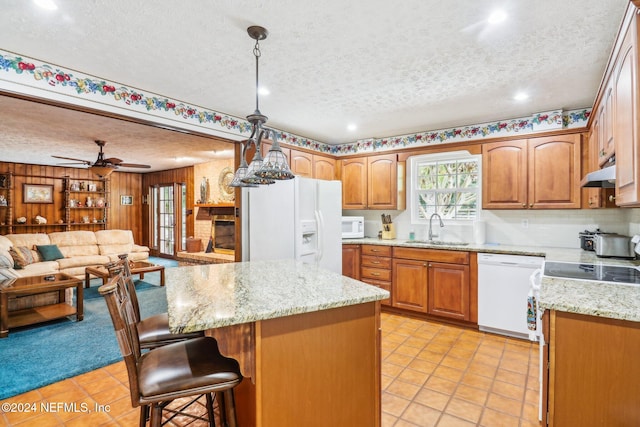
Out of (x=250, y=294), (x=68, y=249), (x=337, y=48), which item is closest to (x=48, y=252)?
(x=68, y=249)

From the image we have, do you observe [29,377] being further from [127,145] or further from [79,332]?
[127,145]

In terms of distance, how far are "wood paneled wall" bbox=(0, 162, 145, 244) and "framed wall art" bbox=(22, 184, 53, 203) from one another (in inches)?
2.9

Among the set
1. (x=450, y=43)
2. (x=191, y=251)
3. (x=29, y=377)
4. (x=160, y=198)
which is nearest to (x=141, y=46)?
(x=450, y=43)

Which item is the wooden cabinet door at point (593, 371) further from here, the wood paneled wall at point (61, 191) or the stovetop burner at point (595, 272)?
the wood paneled wall at point (61, 191)

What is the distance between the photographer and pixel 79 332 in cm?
339

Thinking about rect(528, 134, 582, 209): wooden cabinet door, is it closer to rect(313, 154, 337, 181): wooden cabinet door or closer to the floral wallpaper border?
the floral wallpaper border

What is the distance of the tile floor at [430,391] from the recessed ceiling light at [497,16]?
233cm

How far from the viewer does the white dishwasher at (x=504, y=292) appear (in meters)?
3.19

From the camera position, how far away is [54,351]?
115 inches

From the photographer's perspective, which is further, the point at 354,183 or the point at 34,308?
the point at 354,183

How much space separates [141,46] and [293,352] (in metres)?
2.06

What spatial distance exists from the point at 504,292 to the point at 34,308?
529 cm

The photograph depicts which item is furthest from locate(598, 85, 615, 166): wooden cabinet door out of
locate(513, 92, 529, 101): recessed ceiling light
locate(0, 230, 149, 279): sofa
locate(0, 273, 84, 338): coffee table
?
locate(0, 230, 149, 279): sofa

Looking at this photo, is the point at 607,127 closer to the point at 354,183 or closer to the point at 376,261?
the point at 376,261
